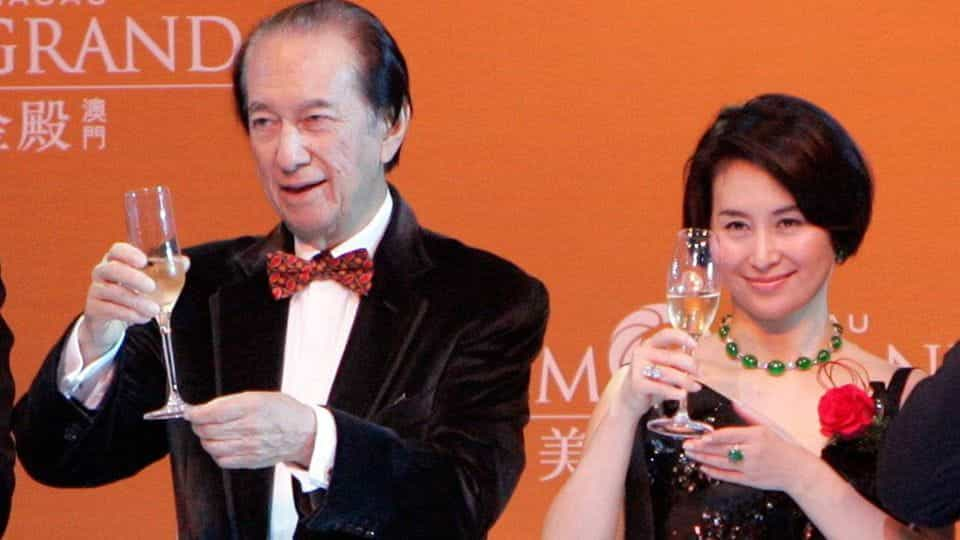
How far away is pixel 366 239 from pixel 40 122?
1.30 metres

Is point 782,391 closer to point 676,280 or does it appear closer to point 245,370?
point 676,280

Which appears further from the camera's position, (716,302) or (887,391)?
(887,391)

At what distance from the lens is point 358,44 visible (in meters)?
3.32

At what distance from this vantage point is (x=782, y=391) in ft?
10.9

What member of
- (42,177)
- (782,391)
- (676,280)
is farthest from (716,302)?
(42,177)

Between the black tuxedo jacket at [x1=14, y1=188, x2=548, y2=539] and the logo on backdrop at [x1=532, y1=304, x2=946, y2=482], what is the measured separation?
936 millimetres

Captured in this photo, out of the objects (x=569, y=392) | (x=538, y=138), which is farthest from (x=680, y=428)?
(x=538, y=138)

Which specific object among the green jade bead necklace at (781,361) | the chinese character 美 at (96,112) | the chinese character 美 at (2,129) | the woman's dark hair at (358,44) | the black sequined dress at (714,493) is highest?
the woman's dark hair at (358,44)

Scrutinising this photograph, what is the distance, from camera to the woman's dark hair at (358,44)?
3.32 m

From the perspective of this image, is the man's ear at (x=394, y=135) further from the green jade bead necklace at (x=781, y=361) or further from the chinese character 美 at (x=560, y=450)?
the chinese character 美 at (x=560, y=450)

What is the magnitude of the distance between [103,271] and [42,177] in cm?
146

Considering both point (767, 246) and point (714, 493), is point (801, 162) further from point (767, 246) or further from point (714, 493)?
point (714, 493)

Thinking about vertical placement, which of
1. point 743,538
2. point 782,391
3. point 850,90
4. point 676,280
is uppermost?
point 850,90

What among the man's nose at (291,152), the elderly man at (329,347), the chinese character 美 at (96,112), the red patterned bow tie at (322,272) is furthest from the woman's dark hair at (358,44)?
the chinese character 美 at (96,112)
